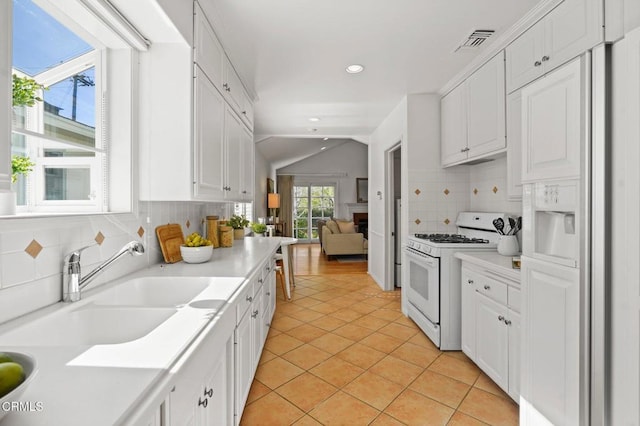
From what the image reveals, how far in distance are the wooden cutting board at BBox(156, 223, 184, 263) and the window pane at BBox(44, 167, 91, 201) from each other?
1.56 feet

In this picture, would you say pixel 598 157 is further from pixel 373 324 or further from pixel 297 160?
pixel 297 160

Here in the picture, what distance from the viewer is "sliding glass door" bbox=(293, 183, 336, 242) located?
1055 centimetres

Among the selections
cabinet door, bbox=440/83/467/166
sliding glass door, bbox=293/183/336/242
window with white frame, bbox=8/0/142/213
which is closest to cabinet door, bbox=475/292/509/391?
cabinet door, bbox=440/83/467/166

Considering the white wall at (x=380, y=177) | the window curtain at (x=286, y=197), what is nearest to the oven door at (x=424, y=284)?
the white wall at (x=380, y=177)

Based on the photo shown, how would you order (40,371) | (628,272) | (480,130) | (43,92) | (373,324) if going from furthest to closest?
(373,324)
(480,130)
(43,92)
(628,272)
(40,371)

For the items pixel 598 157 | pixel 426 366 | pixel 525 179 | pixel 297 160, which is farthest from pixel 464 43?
pixel 297 160

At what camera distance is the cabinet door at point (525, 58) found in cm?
204

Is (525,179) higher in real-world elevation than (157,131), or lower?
lower

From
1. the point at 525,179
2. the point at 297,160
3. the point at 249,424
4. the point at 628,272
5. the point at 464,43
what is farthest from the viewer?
the point at 297,160

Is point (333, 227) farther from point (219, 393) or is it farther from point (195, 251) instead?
point (219, 393)

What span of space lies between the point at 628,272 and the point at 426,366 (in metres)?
1.68

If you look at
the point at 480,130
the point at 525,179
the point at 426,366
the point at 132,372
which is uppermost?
the point at 480,130

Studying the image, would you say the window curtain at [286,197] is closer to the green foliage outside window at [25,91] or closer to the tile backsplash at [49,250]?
the tile backsplash at [49,250]

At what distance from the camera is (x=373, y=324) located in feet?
10.9
